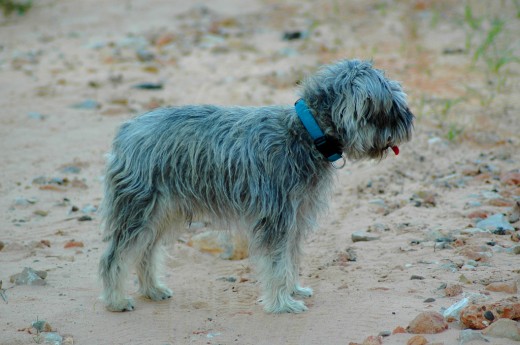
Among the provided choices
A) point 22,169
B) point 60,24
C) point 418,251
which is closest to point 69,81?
point 22,169

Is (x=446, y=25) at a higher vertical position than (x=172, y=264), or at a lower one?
higher

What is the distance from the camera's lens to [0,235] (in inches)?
287

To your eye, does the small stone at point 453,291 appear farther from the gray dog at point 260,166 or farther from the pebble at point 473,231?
the pebble at point 473,231

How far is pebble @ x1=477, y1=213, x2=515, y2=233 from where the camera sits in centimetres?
682

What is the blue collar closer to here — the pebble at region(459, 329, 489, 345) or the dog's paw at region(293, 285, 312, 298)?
the dog's paw at region(293, 285, 312, 298)

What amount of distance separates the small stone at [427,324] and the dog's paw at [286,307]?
0.98m

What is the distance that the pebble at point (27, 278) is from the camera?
630 centimetres

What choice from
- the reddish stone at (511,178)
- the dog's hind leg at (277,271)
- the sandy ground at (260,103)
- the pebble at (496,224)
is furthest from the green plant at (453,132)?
the dog's hind leg at (277,271)

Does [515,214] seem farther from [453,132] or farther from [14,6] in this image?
[14,6]

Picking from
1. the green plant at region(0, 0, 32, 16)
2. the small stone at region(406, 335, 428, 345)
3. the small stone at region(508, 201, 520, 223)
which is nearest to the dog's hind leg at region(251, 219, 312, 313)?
the small stone at region(406, 335, 428, 345)

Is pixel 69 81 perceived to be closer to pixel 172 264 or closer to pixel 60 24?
pixel 60 24

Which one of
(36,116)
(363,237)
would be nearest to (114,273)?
(363,237)

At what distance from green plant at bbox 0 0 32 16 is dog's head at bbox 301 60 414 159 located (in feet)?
42.7

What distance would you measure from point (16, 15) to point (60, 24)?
1.56m
